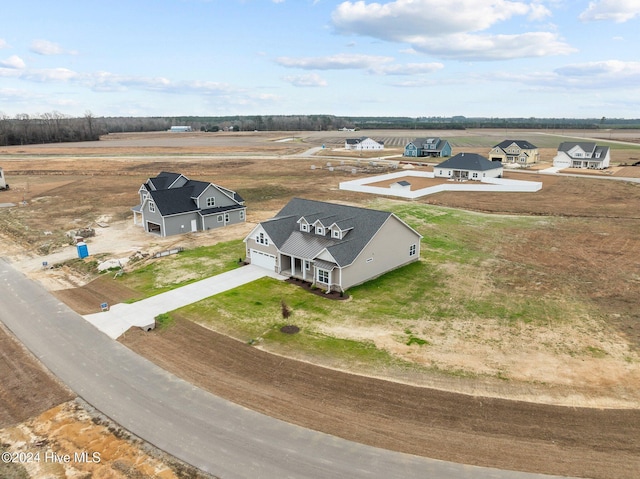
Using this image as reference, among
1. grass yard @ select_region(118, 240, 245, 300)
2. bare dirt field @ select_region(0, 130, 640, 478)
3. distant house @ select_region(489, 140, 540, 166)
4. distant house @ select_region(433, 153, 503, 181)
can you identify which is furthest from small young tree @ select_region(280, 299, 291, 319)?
Answer: distant house @ select_region(489, 140, 540, 166)

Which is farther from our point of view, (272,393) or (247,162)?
(247,162)

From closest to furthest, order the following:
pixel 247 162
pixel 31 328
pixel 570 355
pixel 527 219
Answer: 1. pixel 570 355
2. pixel 31 328
3. pixel 527 219
4. pixel 247 162

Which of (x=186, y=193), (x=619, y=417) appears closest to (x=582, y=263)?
(x=619, y=417)

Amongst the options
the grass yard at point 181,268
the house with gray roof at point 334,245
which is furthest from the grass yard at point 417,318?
the grass yard at point 181,268

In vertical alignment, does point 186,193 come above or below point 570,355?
above

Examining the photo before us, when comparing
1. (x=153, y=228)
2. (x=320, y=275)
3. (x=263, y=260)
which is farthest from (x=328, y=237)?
(x=153, y=228)

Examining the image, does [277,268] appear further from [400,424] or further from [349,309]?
[400,424]
